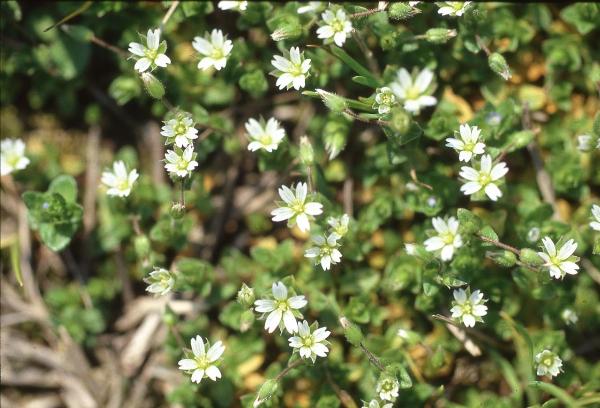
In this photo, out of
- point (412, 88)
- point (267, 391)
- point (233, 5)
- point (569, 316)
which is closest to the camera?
point (412, 88)

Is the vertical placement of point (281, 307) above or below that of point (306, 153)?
below

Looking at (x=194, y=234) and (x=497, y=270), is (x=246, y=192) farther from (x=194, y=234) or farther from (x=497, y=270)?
(x=497, y=270)

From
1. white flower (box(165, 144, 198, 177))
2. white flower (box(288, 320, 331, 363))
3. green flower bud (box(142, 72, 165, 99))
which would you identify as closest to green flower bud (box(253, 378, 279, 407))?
white flower (box(288, 320, 331, 363))

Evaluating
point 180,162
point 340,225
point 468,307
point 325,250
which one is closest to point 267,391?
point 325,250

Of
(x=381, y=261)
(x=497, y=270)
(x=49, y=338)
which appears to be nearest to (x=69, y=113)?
(x=49, y=338)

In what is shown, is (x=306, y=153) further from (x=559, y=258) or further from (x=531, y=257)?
(x=559, y=258)

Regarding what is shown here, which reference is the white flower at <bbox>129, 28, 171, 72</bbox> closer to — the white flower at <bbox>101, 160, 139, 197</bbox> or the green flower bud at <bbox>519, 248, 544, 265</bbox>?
the white flower at <bbox>101, 160, 139, 197</bbox>
